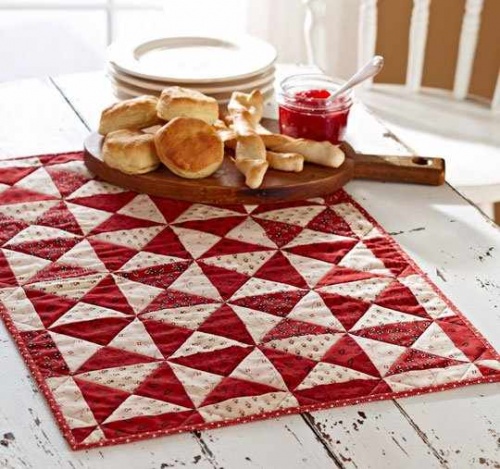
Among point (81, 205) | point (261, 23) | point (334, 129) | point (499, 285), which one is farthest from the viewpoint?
point (261, 23)

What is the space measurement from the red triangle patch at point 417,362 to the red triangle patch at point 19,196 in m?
0.60

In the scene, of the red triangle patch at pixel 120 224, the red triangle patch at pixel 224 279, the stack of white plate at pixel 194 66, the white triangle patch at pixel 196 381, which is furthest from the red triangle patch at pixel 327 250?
the stack of white plate at pixel 194 66

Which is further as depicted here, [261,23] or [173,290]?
[261,23]

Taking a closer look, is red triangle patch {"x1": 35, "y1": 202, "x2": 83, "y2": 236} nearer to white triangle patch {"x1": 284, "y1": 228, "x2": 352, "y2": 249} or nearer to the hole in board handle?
white triangle patch {"x1": 284, "y1": 228, "x2": 352, "y2": 249}

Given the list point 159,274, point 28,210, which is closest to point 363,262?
point 159,274

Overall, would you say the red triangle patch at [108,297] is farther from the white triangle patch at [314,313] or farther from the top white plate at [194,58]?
the top white plate at [194,58]

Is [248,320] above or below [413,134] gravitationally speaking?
above

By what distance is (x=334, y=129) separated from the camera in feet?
5.15

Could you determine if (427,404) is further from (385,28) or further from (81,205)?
(385,28)

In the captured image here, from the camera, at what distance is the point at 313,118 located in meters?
1.55

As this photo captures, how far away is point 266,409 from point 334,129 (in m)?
0.64

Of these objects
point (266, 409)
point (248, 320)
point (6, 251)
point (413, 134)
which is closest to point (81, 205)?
point (6, 251)

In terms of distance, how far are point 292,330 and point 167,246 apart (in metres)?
0.25

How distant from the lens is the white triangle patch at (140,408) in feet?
3.32
